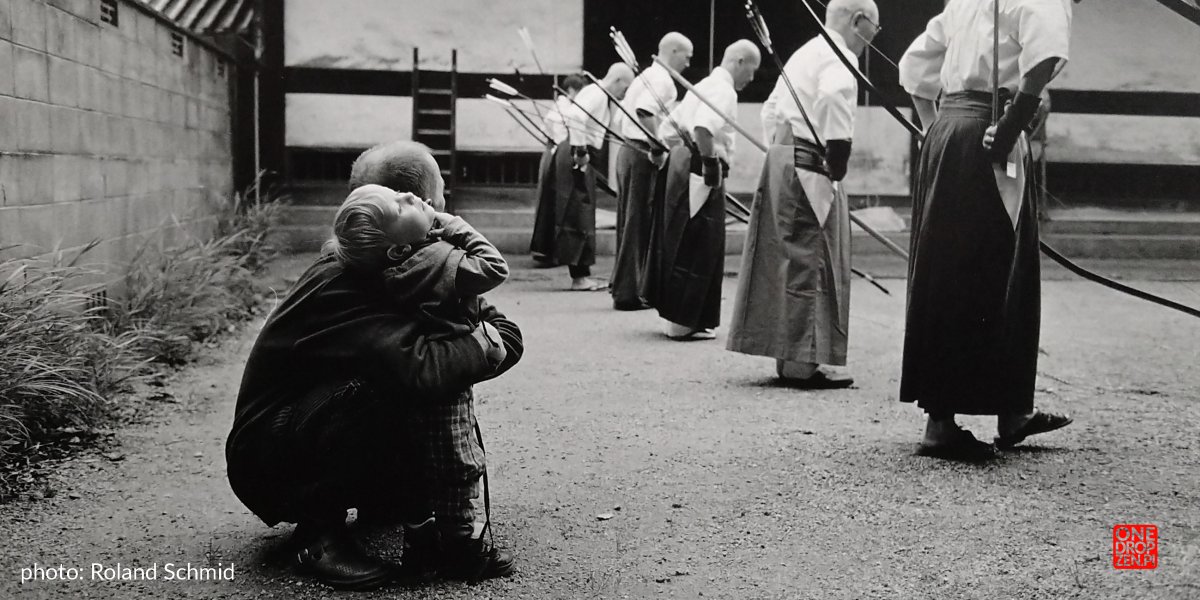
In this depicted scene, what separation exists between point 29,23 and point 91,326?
1.35 meters

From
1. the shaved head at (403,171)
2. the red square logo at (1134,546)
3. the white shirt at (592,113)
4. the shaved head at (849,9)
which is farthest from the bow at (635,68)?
the red square logo at (1134,546)

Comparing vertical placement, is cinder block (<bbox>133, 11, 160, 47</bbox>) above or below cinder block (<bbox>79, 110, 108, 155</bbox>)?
above

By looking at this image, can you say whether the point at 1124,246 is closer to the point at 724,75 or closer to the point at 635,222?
the point at 635,222

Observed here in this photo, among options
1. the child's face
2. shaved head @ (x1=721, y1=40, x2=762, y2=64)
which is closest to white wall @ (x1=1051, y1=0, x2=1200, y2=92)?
shaved head @ (x1=721, y1=40, x2=762, y2=64)

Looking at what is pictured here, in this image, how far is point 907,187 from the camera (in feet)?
41.1

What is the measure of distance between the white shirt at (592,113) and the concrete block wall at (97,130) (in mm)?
2917

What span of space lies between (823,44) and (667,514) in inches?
107

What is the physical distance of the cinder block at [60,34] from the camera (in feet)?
17.5

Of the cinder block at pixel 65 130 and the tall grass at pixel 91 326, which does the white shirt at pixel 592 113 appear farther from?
the cinder block at pixel 65 130

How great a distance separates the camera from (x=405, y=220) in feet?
8.41

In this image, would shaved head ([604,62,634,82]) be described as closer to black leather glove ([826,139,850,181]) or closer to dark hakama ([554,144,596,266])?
dark hakama ([554,144,596,266])

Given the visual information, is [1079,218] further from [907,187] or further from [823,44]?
[823,44]

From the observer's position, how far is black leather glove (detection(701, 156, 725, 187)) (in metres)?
6.41

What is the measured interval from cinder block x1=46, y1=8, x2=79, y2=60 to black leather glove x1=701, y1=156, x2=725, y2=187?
3268 millimetres
